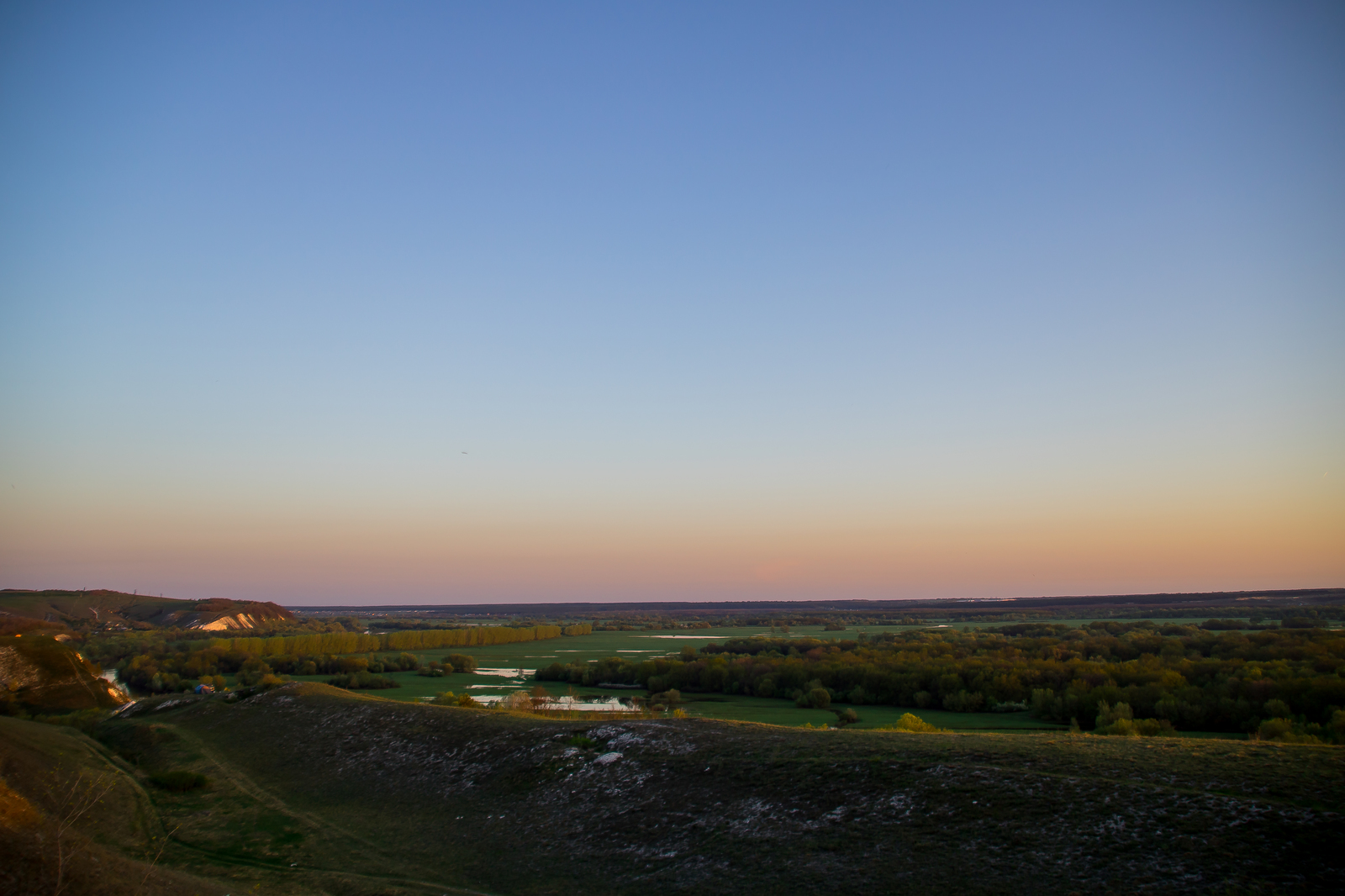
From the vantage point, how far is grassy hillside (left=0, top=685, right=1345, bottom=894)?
11695 mm

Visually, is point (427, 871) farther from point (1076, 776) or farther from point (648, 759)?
point (1076, 776)

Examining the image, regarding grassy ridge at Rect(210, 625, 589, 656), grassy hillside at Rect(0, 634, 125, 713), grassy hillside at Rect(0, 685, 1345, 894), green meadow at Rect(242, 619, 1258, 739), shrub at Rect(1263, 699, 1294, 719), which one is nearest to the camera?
grassy hillside at Rect(0, 685, 1345, 894)

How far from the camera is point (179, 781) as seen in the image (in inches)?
971

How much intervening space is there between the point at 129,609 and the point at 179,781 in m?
204

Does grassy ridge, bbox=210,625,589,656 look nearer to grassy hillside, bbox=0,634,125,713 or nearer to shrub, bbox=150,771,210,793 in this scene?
grassy hillside, bbox=0,634,125,713

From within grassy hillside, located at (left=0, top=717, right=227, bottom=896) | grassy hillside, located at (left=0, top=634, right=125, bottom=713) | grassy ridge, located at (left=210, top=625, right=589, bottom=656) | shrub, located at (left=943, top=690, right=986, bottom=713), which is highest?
grassy hillside, located at (left=0, top=717, right=227, bottom=896)

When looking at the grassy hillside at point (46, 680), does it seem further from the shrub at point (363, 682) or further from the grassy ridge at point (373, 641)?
the grassy ridge at point (373, 641)

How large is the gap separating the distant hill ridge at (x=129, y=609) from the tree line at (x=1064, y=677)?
448 feet

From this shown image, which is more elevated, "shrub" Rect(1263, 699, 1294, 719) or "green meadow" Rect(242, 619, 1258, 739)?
"shrub" Rect(1263, 699, 1294, 719)

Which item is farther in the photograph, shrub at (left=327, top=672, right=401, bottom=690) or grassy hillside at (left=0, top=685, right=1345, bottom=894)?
shrub at (left=327, top=672, right=401, bottom=690)

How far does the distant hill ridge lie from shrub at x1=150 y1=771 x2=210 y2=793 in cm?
15851

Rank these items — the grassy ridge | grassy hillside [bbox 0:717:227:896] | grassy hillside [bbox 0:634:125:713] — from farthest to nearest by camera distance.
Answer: the grassy ridge < grassy hillside [bbox 0:634:125:713] < grassy hillside [bbox 0:717:227:896]

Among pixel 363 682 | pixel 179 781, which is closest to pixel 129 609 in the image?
pixel 363 682

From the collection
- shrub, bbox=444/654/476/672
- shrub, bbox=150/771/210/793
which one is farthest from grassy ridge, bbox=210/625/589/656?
shrub, bbox=150/771/210/793
